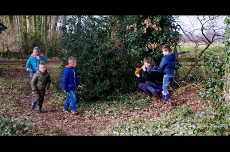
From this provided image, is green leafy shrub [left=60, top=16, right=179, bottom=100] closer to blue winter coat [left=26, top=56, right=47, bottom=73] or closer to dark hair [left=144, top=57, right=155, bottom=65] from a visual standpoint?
dark hair [left=144, top=57, right=155, bottom=65]

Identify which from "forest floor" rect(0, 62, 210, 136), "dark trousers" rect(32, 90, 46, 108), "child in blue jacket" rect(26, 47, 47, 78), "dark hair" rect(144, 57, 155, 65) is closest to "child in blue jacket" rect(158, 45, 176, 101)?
"forest floor" rect(0, 62, 210, 136)

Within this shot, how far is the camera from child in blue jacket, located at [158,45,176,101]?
34.2 feet

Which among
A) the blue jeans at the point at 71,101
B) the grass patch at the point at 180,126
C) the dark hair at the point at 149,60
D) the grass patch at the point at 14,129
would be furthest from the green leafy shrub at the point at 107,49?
the grass patch at the point at 14,129

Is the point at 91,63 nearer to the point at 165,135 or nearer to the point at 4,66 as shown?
the point at 165,135

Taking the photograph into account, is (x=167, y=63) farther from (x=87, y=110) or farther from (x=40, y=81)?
(x=40, y=81)

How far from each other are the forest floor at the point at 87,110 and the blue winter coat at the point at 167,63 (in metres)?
0.93

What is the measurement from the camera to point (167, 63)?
10484mm

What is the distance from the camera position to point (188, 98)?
1080 centimetres

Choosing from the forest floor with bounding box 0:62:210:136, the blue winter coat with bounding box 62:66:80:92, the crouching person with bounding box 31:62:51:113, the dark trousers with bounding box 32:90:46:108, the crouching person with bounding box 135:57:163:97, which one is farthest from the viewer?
the crouching person with bounding box 135:57:163:97

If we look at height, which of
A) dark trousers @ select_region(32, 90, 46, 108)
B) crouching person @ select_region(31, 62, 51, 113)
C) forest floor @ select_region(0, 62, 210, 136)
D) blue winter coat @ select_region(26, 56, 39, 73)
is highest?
blue winter coat @ select_region(26, 56, 39, 73)

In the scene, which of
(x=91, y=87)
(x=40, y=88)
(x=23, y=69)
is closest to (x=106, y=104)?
(x=91, y=87)
